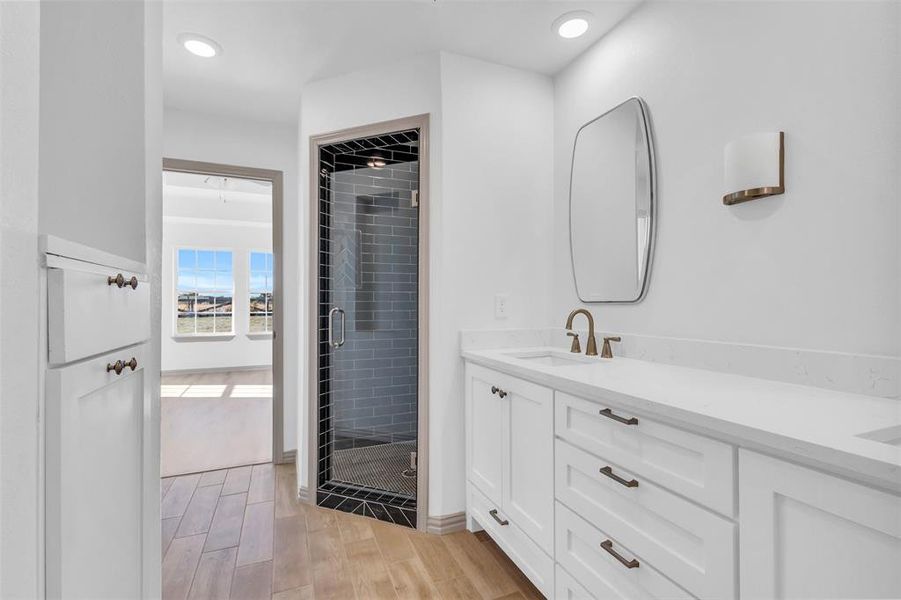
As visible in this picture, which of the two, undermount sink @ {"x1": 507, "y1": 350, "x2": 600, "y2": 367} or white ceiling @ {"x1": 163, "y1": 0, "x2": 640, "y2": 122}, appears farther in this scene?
undermount sink @ {"x1": 507, "y1": 350, "x2": 600, "y2": 367}

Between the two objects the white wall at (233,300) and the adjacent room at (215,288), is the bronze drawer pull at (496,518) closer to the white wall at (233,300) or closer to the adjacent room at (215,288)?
the adjacent room at (215,288)

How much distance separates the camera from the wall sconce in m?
1.34

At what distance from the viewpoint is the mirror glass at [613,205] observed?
187cm

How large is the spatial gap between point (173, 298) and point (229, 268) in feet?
2.77

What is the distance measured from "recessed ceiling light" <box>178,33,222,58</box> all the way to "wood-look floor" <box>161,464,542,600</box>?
244 cm

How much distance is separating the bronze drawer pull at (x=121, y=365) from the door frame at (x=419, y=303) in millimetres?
1325

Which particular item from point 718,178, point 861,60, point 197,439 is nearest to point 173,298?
point 197,439

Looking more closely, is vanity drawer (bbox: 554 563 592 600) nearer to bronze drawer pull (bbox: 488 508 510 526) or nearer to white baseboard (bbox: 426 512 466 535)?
bronze drawer pull (bbox: 488 508 510 526)

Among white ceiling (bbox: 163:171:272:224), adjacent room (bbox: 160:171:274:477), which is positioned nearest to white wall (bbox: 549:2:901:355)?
adjacent room (bbox: 160:171:274:477)

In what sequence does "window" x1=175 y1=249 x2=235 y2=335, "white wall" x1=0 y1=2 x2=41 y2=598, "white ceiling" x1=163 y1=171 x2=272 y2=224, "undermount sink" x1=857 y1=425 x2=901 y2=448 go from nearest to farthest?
1. "white wall" x1=0 y1=2 x2=41 y2=598
2. "undermount sink" x1=857 y1=425 x2=901 y2=448
3. "white ceiling" x1=163 y1=171 x2=272 y2=224
4. "window" x1=175 y1=249 x2=235 y2=335

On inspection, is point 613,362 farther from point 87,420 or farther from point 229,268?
point 229,268

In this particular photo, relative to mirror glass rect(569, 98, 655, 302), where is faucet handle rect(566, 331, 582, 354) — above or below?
below

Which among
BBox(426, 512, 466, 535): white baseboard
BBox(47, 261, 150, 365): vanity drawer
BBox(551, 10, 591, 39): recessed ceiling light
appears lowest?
BBox(426, 512, 466, 535): white baseboard

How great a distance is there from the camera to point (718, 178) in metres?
1.56
